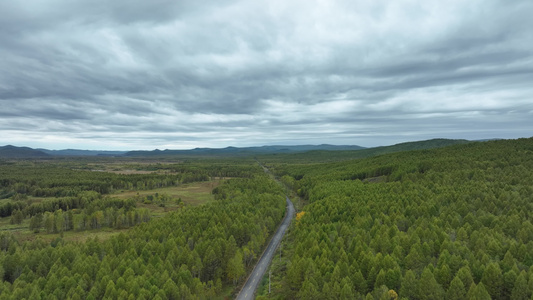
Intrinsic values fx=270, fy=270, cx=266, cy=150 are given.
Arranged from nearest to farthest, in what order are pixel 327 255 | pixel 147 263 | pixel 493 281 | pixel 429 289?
pixel 429 289 → pixel 493 281 → pixel 327 255 → pixel 147 263

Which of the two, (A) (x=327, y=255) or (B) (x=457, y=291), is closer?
(B) (x=457, y=291)

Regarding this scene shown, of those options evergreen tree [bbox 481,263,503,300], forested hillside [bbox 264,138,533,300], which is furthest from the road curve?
evergreen tree [bbox 481,263,503,300]

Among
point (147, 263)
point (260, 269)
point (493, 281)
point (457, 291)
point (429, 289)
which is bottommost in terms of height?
point (260, 269)

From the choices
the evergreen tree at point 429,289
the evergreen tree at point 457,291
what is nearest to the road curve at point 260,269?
the evergreen tree at point 429,289

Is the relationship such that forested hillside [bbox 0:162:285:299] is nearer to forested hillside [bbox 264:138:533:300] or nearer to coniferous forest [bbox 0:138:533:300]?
coniferous forest [bbox 0:138:533:300]

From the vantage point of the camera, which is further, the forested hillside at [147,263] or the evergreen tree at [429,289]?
the forested hillside at [147,263]

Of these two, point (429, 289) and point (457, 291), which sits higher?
point (457, 291)

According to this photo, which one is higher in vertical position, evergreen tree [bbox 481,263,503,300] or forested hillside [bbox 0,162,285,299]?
evergreen tree [bbox 481,263,503,300]

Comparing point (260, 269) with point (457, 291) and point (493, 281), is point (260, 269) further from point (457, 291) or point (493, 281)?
point (493, 281)

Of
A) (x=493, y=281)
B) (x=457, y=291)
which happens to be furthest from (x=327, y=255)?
(x=493, y=281)

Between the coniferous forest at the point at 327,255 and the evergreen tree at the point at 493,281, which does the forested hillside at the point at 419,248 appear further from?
the coniferous forest at the point at 327,255

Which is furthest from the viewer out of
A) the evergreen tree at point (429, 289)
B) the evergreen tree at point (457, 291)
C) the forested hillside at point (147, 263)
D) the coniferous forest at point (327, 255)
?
the forested hillside at point (147, 263)
